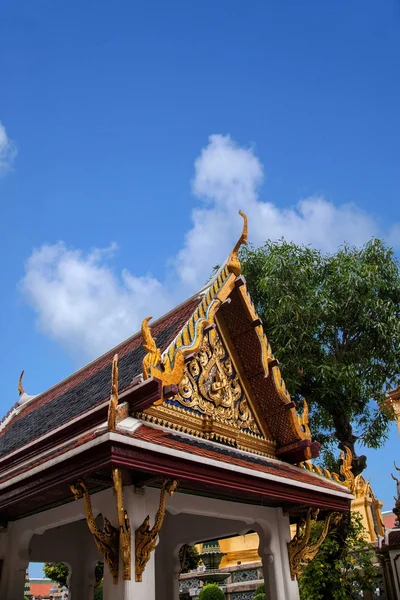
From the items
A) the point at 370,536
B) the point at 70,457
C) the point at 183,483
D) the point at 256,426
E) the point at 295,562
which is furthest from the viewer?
the point at 370,536

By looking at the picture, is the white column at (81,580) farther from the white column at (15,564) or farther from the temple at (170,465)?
the white column at (15,564)

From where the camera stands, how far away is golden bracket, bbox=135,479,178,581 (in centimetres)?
475

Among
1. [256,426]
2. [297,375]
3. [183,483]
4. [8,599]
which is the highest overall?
[297,375]

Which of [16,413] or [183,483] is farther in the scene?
[16,413]

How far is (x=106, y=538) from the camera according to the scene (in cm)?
473

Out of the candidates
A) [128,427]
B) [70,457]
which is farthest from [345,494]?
[70,457]

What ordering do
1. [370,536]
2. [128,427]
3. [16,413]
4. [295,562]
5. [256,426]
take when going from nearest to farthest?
[128,427]
[295,562]
[256,426]
[16,413]
[370,536]

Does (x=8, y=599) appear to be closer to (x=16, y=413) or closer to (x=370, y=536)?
(x=16, y=413)

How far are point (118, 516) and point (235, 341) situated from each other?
3.52m

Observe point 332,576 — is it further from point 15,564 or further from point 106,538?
point 106,538

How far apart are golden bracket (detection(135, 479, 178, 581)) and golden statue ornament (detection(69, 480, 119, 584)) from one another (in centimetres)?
18

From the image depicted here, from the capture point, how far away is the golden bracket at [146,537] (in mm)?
4754

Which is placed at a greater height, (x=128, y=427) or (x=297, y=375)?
(x=297, y=375)

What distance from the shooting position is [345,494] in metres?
7.11
